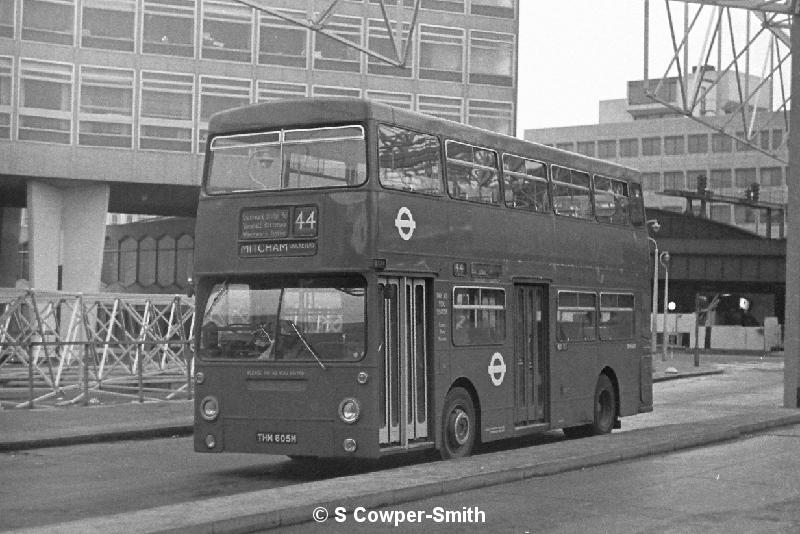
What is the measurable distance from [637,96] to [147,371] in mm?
100873

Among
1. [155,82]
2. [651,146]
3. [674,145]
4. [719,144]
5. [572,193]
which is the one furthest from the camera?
[651,146]

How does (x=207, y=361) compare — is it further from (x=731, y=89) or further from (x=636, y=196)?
(x=731, y=89)

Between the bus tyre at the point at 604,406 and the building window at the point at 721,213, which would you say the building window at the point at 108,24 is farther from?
the building window at the point at 721,213

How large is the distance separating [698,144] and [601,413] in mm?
88454

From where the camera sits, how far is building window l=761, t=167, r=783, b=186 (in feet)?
329

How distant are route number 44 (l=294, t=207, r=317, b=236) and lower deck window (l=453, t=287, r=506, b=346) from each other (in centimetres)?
255

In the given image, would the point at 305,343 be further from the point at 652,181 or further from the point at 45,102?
the point at 652,181

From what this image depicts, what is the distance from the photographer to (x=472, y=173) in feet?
55.0

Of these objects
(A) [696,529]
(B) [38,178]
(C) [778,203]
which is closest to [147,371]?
(B) [38,178]

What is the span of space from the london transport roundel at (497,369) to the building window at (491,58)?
37449mm

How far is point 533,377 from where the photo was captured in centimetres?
1839

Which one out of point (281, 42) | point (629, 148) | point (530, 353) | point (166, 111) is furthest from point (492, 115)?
point (629, 148)

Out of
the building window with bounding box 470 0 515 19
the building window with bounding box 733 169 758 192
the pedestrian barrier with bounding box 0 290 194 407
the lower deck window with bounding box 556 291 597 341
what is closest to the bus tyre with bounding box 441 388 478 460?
the lower deck window with bounding box 556 291 597 341

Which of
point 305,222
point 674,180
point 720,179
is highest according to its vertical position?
point 674,180
